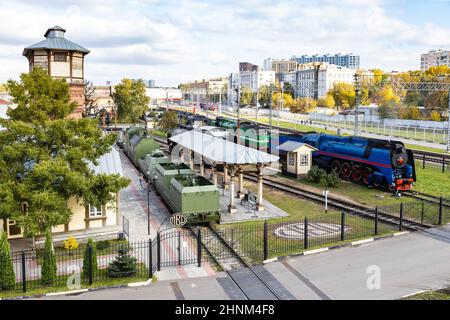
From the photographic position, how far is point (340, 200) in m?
26.5

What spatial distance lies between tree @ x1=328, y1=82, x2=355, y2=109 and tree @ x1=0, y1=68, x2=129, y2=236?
8958 centimetres

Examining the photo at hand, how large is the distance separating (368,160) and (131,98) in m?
55.7

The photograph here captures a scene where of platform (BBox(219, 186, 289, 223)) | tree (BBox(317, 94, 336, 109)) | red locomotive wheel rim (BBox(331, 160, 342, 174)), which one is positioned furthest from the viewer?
tree (BBox(317, 94, 336, 109))

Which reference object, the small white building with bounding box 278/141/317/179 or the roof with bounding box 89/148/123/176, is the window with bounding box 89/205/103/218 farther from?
the small white building with bounding box 278/141/317/179

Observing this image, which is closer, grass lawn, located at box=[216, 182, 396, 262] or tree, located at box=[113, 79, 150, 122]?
grass lawn, located at box=[216, 182, 396, 262]

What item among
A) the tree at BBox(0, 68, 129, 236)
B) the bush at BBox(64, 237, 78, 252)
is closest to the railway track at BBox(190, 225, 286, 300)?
the tree at BBox(0, 68, 129, 236)

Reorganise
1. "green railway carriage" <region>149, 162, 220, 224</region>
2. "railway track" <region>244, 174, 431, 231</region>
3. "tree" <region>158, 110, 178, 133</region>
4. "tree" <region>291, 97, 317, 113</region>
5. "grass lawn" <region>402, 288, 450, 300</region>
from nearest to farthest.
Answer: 1. "grass lawn" <region>402, 288, 450, 300</region>
2. "railway track" <region>244, 174, 431, 231</region>
3. "green railway carriage" <region>149, 162, 220, 224</region>
4. "tree" <region>158, 110, 178, 133</region>
5. "tree" <region>291, 97, 317, 113</region>

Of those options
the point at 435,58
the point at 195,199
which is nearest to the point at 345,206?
A: the point at 195,199

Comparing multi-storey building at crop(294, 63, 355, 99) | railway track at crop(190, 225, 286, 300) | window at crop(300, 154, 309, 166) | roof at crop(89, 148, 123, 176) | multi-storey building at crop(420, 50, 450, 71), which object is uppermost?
multi-storey building at crop(420, 50, 450, 71)

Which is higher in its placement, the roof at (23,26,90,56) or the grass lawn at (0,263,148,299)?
the roof at (23,26,90,56)

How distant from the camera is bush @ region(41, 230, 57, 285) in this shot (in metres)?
14.4

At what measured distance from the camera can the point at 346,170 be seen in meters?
33.3

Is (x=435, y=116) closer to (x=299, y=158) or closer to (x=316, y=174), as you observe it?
(x=299, y=158)

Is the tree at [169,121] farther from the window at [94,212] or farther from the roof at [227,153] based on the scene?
the window at [94,212]
